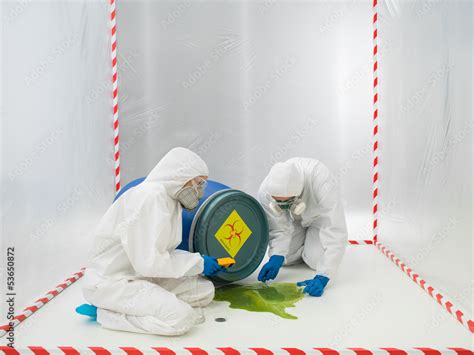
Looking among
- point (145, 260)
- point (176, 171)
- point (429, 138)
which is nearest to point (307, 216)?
point (429, 138)

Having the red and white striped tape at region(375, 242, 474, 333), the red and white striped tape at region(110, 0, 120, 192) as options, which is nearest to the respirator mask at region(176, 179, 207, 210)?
the red and white striped tape at region(375, 242, 474, 333)

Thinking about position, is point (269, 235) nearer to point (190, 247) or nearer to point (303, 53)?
point (190, 247)

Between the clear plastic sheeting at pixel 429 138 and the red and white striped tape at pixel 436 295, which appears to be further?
the clear plastic sheeting at pixel 429 138

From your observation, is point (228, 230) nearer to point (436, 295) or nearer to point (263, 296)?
point (263, 296)

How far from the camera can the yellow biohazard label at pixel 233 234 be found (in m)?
3.61

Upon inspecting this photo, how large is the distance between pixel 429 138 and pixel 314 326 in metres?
1.66

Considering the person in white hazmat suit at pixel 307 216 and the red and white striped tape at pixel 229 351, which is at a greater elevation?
the person in white hazmat suit at pixel 307 216

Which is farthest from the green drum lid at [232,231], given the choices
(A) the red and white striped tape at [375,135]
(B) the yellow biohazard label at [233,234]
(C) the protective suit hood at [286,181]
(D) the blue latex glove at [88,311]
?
(A) the red and white striped tape at [375,135]

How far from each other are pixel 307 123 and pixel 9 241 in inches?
123

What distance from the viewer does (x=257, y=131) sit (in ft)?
17.1

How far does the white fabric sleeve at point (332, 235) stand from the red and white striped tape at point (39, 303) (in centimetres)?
189

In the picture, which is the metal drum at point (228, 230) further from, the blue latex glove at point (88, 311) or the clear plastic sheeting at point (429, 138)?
the clear plastic sheeting at point (429, 138)

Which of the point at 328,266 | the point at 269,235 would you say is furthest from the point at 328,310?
the point at 269,235

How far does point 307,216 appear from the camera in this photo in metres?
4.11
